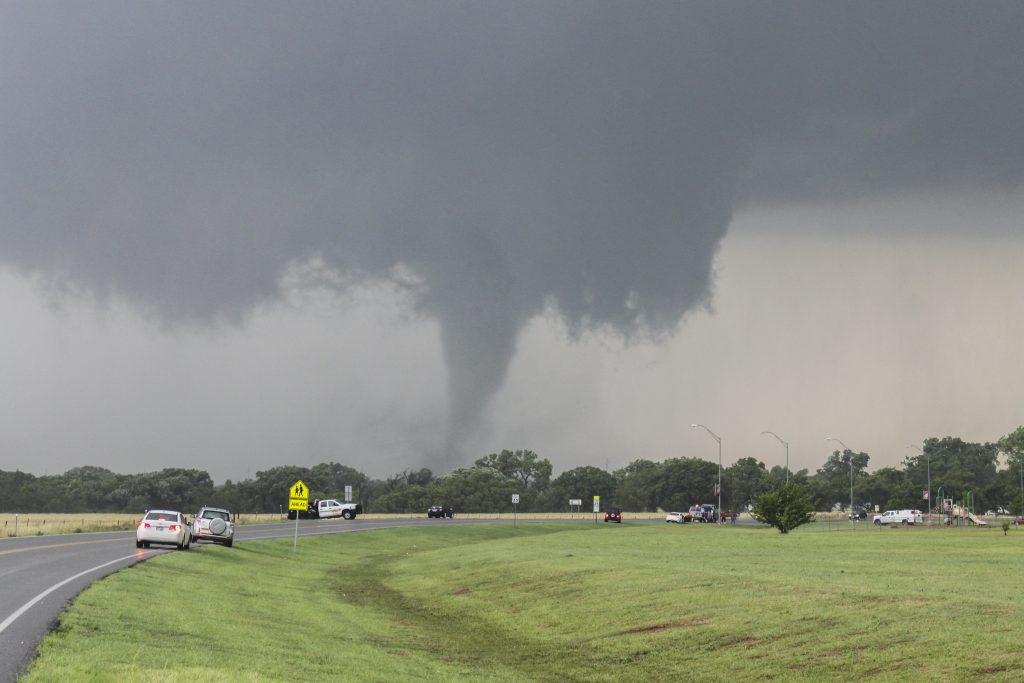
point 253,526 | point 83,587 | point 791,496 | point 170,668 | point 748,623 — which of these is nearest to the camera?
point 170,668

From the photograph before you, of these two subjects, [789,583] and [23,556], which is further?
[23,556]

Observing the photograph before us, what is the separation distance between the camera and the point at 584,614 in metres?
30.6

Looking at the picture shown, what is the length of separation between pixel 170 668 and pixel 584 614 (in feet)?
48.0

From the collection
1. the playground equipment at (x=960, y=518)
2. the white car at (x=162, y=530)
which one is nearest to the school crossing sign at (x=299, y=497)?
the white car at (x=162, y=530)

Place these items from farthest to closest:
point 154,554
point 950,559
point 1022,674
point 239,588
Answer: point 154,554 → point 950,559 → point 239,588 → point 1022,674

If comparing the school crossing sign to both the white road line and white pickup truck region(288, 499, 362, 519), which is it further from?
white pickup truck region(288, 499, 362, 519)

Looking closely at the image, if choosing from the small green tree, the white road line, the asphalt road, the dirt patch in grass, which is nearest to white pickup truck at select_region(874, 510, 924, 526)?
the small green tree

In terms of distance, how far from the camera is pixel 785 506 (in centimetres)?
8006

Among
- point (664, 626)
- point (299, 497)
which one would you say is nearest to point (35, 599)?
point (664, 626)

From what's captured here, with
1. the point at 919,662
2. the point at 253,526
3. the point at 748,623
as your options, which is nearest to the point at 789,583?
Result: the point at 748,623

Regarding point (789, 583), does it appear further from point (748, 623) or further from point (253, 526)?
point (253, 526)

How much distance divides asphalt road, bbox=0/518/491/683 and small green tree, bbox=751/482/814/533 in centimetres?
3799

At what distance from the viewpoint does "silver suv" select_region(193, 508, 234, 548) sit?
55719 mm

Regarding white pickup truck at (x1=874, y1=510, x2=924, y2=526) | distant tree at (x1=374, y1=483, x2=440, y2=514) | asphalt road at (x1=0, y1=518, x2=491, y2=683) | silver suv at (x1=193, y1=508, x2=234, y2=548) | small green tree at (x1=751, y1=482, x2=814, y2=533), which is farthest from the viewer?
distant tree at (x1=374, y1=483, x2=440, y2=514)
